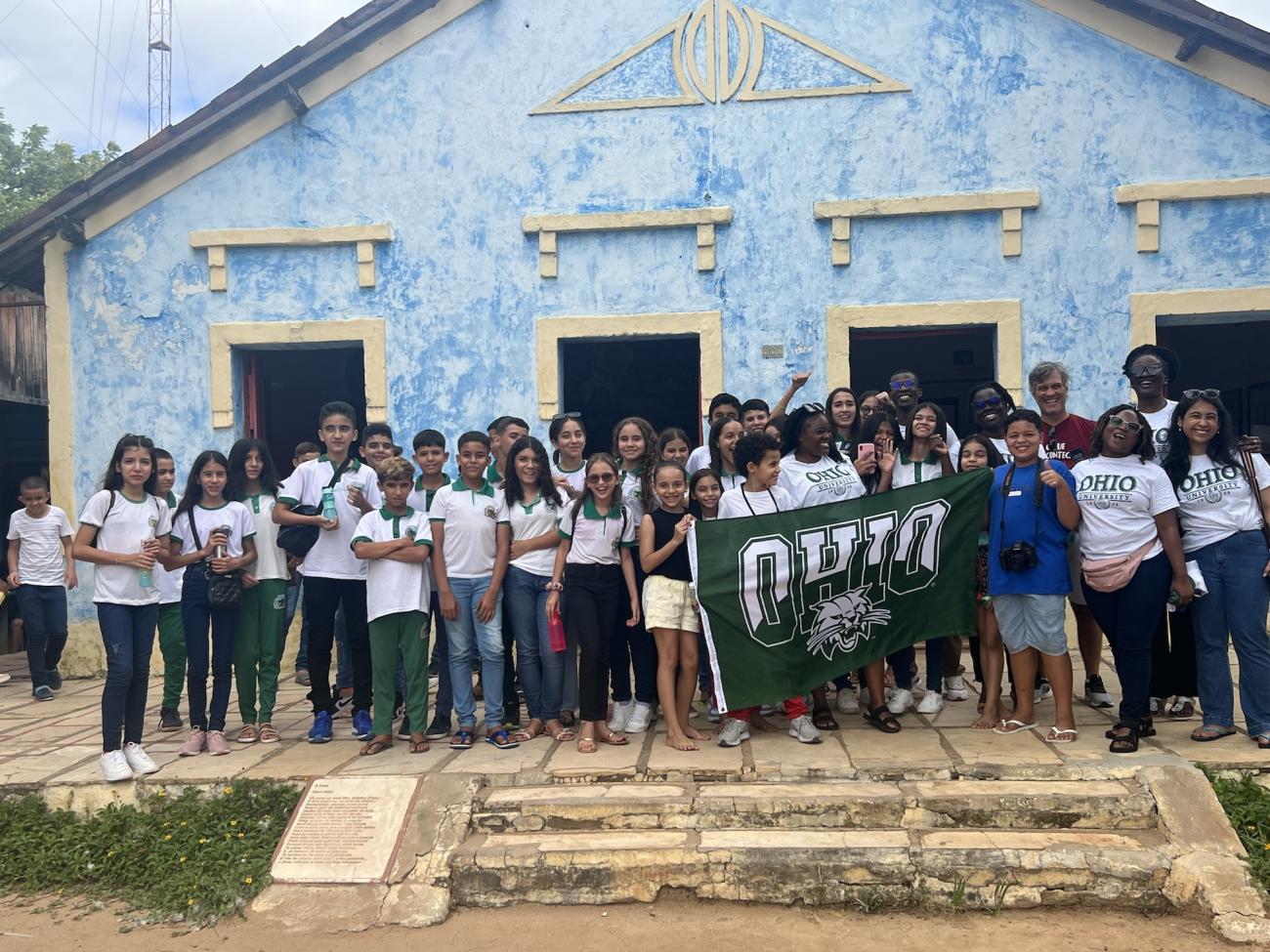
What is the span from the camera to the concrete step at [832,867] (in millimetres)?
4059

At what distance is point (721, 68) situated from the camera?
8320mm

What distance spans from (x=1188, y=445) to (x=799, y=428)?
1.94 meters

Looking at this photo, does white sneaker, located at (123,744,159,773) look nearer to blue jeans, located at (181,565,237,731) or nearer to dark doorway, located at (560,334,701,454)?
blue jeans, located at (181,565,237,731)

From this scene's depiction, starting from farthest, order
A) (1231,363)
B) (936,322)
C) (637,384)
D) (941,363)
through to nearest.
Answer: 1. (637,384)
2. (941,363)
3. (1231,363)
4. (936,322)

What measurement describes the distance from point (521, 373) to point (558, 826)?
4.70 m

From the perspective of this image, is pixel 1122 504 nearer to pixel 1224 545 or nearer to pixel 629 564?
pixel 1224 545

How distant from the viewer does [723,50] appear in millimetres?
8328

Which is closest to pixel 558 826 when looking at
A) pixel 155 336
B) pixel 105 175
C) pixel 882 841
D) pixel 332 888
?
pixel 332 888

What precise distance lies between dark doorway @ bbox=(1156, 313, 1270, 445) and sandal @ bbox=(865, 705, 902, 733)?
715 centimetres

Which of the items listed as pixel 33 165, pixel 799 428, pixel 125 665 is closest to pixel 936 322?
pixel 799 428

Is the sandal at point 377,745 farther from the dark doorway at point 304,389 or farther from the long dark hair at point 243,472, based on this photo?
the dark doorway at point 304,389

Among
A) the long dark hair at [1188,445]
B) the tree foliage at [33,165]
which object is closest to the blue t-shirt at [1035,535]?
the long dark hair at [1188,445]

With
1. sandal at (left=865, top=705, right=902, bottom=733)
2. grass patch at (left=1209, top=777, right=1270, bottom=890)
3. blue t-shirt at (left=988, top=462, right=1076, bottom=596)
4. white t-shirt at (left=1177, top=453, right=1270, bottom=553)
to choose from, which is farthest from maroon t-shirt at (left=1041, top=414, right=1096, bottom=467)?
grass patch at (left=1209, top=777, right=1270, bottom=890)

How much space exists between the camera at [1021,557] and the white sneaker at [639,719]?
2.09m
